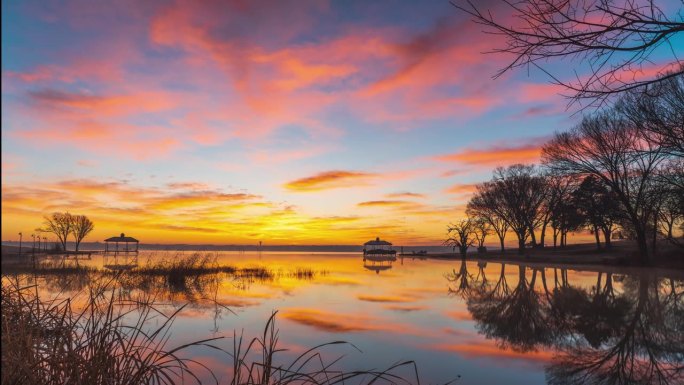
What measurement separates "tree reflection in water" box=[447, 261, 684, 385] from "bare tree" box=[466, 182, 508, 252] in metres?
39.6

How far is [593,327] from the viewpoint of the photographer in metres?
12.7

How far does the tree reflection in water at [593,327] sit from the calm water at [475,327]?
27 mm

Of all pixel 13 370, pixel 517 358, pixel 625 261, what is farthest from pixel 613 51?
pixel 625 261

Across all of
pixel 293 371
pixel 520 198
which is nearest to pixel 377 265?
pixel 520 198

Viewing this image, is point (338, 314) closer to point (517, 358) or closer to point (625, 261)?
point (517, 358)

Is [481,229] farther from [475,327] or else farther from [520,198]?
[475,327]

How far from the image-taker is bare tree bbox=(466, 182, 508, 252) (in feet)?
204

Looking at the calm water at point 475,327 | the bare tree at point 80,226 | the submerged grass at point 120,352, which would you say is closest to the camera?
the submerged grass at point 120,352

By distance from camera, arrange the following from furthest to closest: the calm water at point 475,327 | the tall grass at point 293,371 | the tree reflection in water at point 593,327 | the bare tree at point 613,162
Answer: the bare tree at point 613,162 → the calm water at point 475,327 → the tree reflection in water at point 593,327 → the tall grass at point 293,371

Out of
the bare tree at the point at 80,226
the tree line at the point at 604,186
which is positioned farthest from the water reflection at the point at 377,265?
the bare tree at the point at 80,226

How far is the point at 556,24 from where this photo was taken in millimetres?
3854

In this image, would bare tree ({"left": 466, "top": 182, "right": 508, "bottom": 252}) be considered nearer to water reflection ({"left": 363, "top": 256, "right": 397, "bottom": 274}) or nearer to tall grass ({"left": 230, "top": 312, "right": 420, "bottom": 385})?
water reflection ({"left": 363, "top": 256, "right": 397, "bottom": 274})

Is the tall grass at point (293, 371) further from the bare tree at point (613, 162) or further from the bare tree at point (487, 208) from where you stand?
the bare tree at point (487, 208)

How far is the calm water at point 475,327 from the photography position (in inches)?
355
